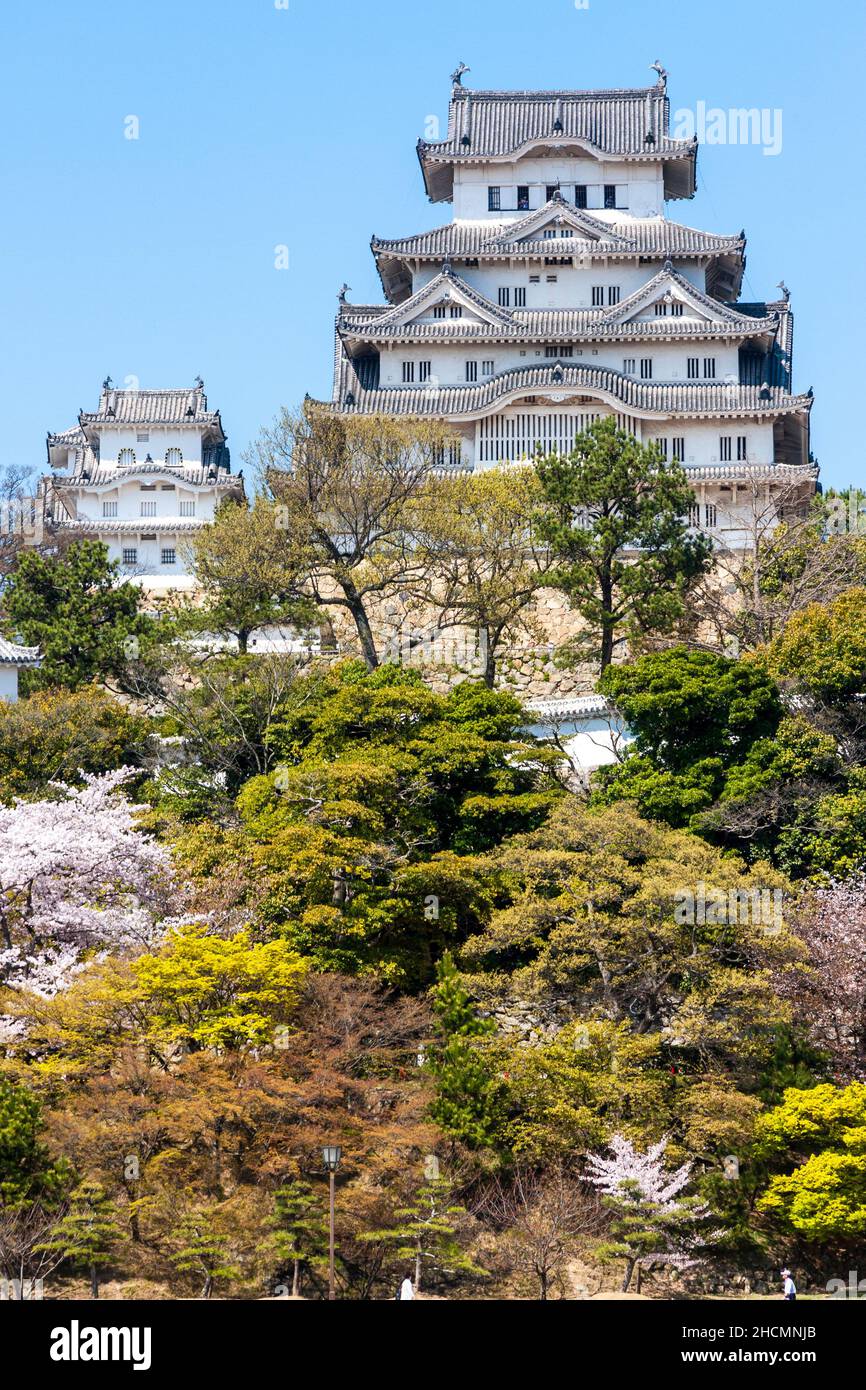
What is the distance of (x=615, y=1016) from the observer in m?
30.1

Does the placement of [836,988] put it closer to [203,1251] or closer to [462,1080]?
[462,1080]

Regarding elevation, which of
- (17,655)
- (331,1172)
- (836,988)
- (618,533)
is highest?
(618,533)

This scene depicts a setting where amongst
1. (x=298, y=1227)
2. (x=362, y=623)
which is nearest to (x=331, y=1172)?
(x=298, y=1227)

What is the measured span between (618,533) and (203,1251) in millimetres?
18584

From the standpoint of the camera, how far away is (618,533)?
40750 mm

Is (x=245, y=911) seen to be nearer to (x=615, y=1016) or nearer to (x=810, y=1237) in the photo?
(x=615, y=1016)

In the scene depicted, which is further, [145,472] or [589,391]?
[145,472]

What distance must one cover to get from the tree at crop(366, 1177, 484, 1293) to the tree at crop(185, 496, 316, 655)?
1647 centimetres

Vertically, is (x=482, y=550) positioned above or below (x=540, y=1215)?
above

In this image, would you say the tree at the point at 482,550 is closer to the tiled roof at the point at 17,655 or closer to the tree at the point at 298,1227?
the tiled roof at the point at 17,655

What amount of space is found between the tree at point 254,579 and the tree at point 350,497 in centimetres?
35

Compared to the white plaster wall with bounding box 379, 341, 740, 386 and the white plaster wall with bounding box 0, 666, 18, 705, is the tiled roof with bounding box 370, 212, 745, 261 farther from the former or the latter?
the white plaster wall with bounding box 0, 666, 18, 705

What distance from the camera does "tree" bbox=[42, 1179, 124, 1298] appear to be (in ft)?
85.7

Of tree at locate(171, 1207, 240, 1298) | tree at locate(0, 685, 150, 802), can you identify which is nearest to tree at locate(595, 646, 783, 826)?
tree at locate(0, 685, 150, 802)
